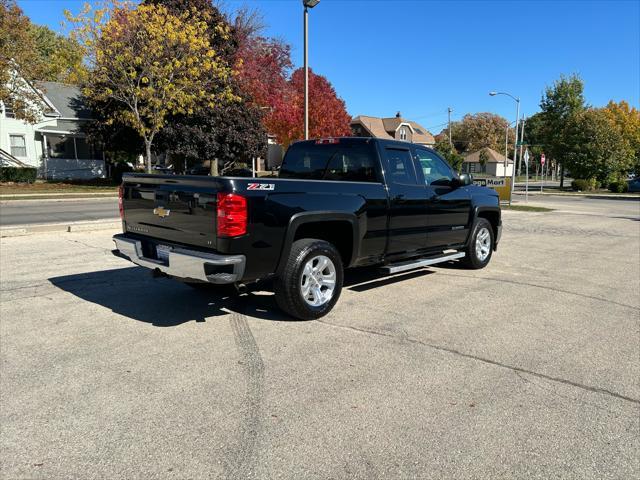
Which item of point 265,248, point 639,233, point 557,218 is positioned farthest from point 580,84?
point 265,248

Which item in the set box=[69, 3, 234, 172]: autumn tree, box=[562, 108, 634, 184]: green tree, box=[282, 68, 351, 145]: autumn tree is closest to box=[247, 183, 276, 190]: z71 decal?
box=[69, 3, 234, 172]: autumn tree

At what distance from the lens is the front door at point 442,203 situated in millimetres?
6562

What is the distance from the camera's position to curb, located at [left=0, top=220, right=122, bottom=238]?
33.5 feet

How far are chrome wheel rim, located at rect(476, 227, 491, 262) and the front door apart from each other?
529 millimetres

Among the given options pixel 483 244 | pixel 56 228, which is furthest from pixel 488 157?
pixel 56 228

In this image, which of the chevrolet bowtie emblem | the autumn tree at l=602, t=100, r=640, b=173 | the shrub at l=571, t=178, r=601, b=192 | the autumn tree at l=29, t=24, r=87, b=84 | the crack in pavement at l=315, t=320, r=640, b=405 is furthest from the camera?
the autumn tree at l=602, t=100, r=640, b=173

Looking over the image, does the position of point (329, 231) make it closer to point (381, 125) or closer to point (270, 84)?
point (270, 84)

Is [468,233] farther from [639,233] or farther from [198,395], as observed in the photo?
[639,233]

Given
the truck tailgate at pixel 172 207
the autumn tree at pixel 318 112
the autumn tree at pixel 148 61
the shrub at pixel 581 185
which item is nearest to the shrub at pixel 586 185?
the shrub at pixel 581 185

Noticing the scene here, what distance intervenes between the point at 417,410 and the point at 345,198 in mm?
2546

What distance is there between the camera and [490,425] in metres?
3.10

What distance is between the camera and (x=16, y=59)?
25281 mm

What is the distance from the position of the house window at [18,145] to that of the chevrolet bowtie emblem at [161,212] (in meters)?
33.1

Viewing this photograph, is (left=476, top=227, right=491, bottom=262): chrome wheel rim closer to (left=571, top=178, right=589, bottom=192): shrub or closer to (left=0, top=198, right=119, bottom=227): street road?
(left=0, top=198, right=119, bottom=227): street road
